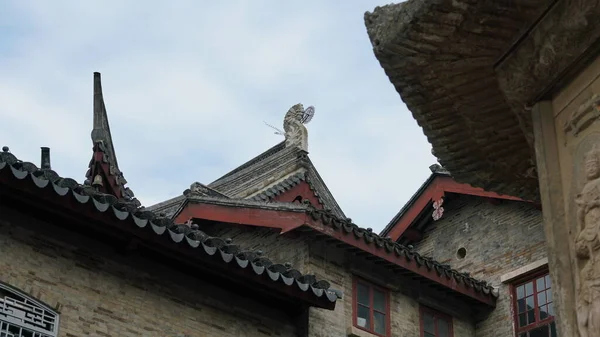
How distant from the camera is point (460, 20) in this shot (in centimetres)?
464

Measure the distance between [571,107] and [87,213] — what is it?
9527 mm

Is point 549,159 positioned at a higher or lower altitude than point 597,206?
higher

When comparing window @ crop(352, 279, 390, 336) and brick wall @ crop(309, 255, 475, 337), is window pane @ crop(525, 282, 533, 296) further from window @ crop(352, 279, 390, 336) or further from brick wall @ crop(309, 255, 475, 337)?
window @ crop(352, 279, 390, 336)

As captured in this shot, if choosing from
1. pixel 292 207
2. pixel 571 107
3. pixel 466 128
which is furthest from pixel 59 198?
pixel 571 107

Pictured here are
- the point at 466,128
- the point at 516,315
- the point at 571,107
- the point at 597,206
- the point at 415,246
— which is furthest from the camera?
the point at 415,246

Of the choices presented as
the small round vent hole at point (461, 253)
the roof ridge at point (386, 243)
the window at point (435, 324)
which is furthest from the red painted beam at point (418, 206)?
the window at point (435, 324)

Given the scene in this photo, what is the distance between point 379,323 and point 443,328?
67.8 inches

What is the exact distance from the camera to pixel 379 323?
18234 mm

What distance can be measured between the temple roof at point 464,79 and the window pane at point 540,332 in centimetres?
1376

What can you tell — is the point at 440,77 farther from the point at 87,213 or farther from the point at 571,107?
the point at 87,213

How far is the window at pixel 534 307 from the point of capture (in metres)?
18.9

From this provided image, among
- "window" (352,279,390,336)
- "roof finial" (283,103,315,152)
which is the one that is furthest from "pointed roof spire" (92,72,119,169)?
"roof finial" (283,103,315,152)

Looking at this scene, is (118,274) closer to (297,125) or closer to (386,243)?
(386,243)

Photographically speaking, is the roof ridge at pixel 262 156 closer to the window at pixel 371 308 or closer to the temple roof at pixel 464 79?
the window at pixel 371 308
